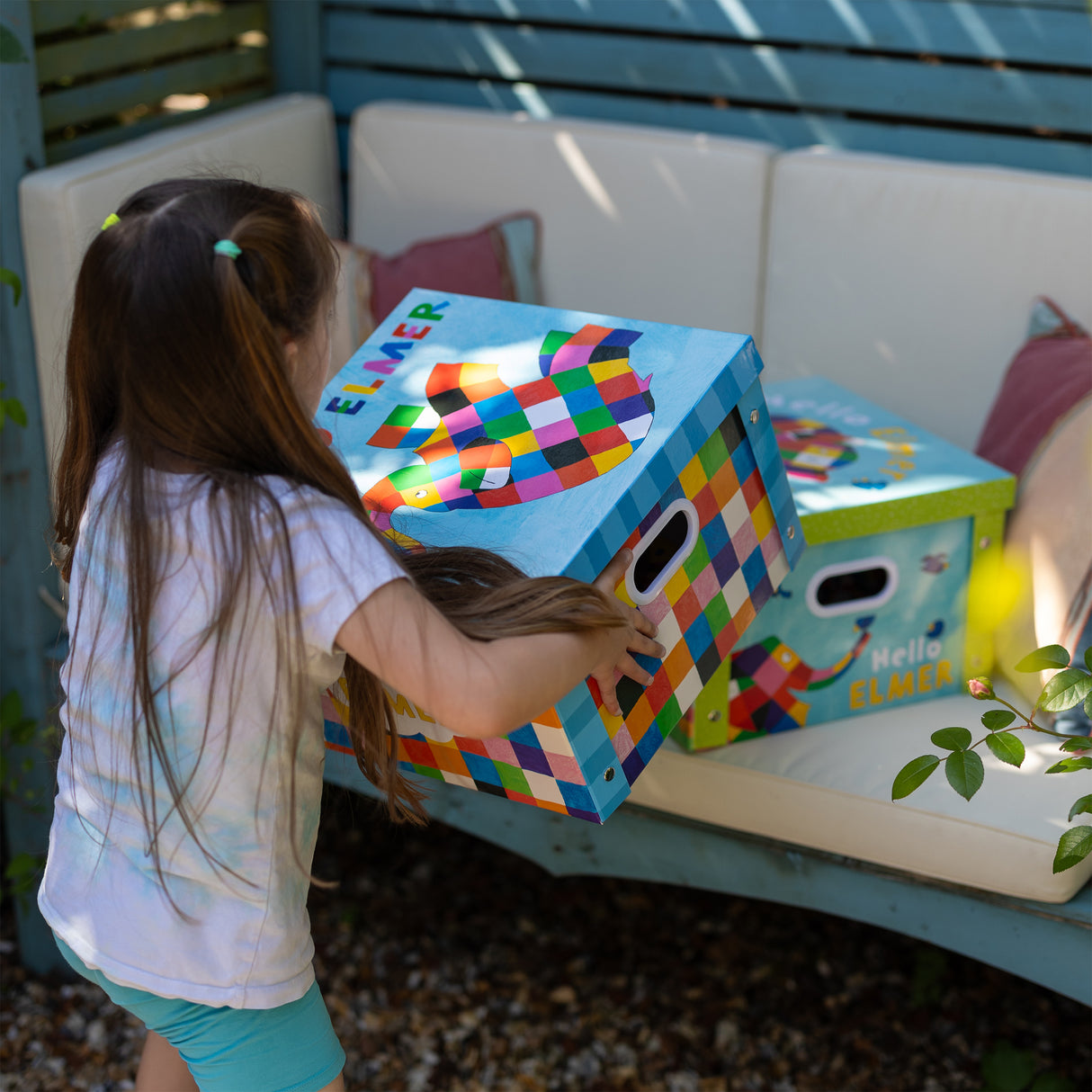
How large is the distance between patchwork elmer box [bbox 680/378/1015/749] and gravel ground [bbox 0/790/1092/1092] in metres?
0.59

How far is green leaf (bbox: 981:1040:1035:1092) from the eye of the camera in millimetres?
1805

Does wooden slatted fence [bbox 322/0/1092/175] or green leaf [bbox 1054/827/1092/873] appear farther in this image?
wooden slatted fence [bbox 322/0/1092/175]

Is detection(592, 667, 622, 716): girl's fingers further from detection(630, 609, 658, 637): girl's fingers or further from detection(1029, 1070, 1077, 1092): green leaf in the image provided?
detection(1029, 1070, 1077, 1092): green leaf

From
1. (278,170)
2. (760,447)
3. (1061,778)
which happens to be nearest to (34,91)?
(278,170)

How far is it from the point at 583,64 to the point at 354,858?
5.23 feet

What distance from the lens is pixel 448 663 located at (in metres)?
0.98

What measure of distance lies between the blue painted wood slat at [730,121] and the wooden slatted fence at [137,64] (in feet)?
0.69

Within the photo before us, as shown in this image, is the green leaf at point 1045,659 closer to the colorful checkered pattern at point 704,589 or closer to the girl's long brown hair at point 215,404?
the colorful checkered pattern at point 704,589

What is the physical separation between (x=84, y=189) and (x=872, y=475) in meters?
1.26

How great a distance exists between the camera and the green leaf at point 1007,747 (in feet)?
3.77

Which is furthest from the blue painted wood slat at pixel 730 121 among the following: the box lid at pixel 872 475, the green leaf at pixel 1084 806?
the green leaf at pixel 1084 806

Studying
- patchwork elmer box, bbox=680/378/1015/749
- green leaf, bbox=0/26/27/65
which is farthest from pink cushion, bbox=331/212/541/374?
patchwork elmer box, bbox=680/378/1015/749

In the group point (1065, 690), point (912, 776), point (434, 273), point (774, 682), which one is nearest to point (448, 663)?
point (912, 776)

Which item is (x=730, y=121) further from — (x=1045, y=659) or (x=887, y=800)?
(x=1045, y=659)
